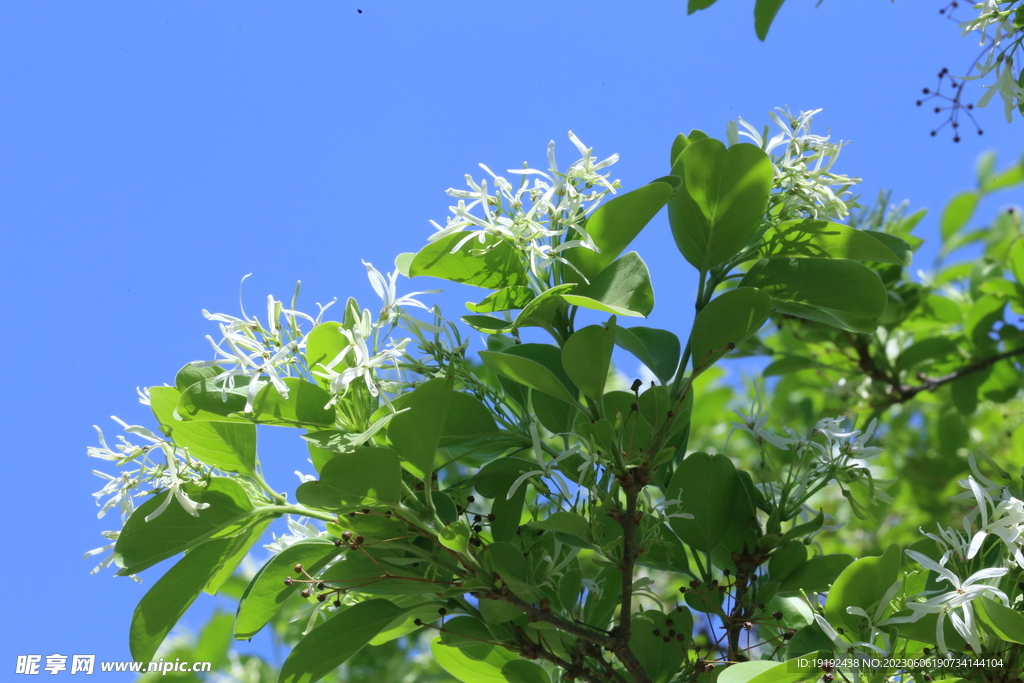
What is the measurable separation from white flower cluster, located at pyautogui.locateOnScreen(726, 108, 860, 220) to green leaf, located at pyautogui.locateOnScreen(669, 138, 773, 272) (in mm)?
84

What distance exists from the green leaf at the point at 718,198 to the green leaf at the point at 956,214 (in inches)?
102

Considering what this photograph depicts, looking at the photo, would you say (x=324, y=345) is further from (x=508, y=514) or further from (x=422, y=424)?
(x=508, y=514)

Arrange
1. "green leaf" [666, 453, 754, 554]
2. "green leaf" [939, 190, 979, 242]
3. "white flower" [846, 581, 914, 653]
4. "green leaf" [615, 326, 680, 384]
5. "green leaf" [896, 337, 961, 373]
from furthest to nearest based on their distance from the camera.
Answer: "green leaf" [939, 190, 979, 242], "green leaf" [896, 337, 961, 373], "green leaf" [666, 453, 754, 554], "green leaf" [615, 326, 680, 384], "white flower" [846, 581, 914, 653]

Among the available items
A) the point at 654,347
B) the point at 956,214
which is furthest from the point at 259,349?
the point at 956,214

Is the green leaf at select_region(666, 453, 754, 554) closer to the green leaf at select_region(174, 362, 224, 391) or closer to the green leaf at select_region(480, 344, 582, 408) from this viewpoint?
the green leaf at select_region(480, 344, 582, 408)

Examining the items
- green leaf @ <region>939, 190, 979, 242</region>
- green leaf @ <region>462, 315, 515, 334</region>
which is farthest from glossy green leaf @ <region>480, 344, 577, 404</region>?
green leaf @ <region>939, 190, 979, 242</region>

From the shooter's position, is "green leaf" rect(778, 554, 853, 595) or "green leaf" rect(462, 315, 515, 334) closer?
"green leaf" rect(462, 315, 515, 334)

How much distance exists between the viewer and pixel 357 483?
101 cm

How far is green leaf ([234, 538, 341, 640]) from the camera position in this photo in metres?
1.18

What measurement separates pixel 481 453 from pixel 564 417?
13 centimetres

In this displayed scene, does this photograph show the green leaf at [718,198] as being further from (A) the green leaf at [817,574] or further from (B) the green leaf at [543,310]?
(A) the green leaf at [817,574]

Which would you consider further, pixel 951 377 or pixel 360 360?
pixel 951 377

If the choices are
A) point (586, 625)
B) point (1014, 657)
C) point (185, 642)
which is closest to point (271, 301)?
point (586, 625)

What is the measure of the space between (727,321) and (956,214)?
2692mm
